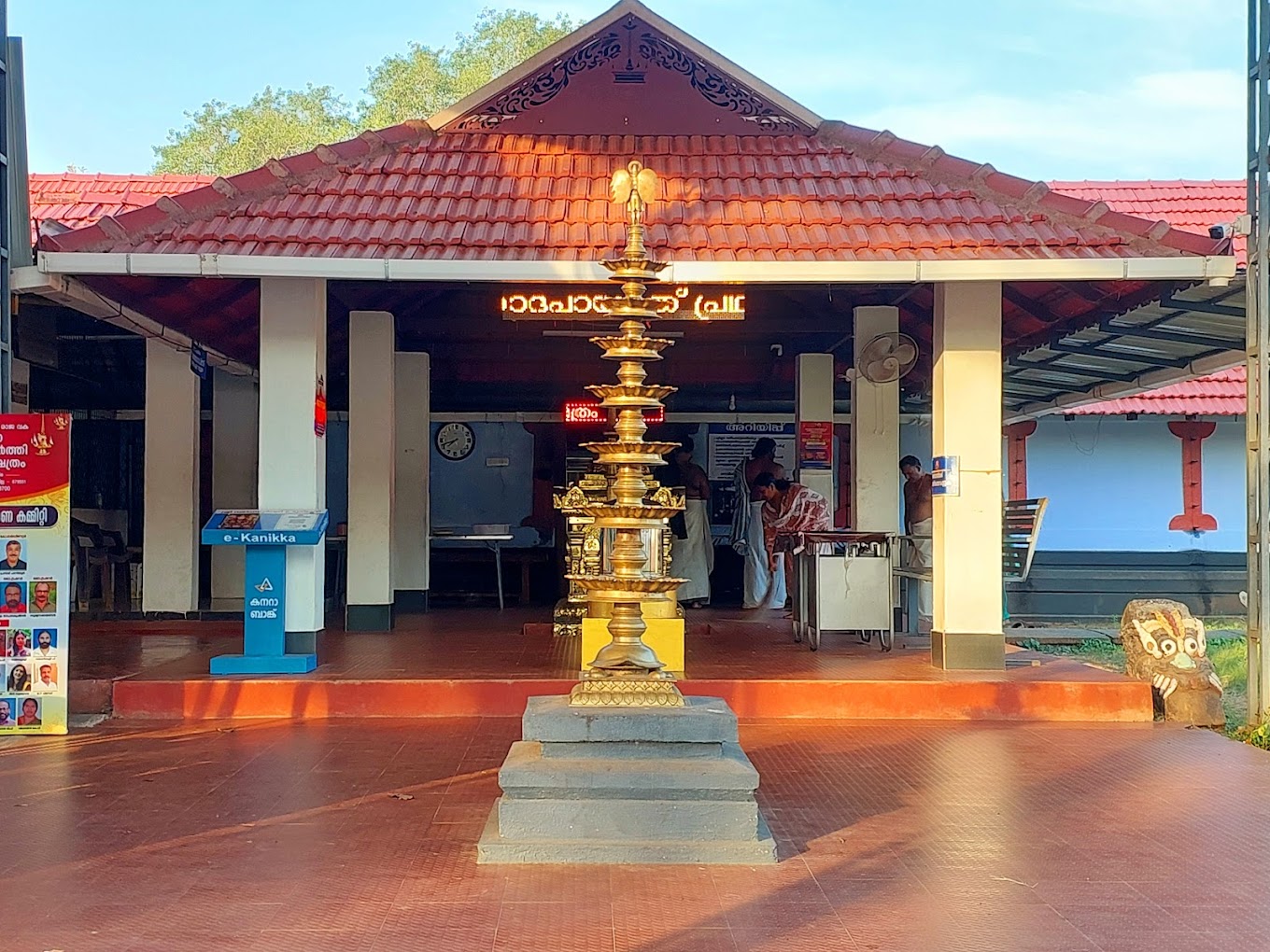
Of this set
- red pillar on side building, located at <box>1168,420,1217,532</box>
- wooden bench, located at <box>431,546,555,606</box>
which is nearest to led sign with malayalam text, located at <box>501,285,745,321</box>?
wooden bench, located at <box>431,546,555,606</box>

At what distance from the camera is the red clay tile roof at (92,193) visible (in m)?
12.6

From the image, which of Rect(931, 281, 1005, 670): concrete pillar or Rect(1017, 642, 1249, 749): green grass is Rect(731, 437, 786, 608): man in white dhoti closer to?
Rect(1017, 642, 1249, 749): green grass

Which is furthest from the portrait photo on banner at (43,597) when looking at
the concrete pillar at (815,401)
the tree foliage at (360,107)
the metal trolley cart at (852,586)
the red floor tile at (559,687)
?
the tree foliage at (360,107)

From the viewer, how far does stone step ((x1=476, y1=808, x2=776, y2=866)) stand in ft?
17.5

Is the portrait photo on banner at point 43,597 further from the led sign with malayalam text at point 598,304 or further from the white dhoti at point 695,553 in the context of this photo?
the white dhoti at point 695,553

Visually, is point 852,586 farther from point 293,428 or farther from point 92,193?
point 92,193

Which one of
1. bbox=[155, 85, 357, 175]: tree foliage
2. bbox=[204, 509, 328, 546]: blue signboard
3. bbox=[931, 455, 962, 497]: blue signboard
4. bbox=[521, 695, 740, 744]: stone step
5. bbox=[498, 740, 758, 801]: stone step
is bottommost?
bbox=[498, 740, 758, 801]: stone step

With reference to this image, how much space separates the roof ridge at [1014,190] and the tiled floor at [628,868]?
328 cm

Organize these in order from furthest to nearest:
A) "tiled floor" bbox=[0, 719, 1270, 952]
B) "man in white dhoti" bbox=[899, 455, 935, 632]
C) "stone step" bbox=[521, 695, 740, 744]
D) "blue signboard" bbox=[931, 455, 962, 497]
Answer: "man in white dhoti" bbox=[899, 455, 935, 632] < "blue signboard" bbox=[931, 455, 962, 497] < "stone step" bbox=[521, 695, 740, 744] < "tiled floor" bbox=[0, 719, 1270, 952]

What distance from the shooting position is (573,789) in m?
5.38

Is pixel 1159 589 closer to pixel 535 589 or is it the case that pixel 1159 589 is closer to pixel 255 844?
pixel 535 589

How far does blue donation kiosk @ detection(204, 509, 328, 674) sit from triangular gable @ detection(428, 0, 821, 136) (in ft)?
11.9

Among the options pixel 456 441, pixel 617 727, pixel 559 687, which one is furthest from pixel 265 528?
pixel 456 441

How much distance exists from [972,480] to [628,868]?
4.96 metres
